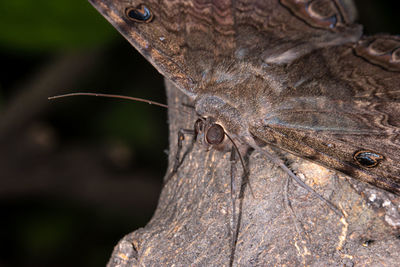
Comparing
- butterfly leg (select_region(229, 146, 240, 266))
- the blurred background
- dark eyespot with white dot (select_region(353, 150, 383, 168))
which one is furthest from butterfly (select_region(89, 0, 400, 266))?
the blurred background

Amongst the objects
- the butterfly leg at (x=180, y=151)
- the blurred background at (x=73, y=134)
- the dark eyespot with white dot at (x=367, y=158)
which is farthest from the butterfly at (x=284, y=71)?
the blurred background at (x=73, y=134)

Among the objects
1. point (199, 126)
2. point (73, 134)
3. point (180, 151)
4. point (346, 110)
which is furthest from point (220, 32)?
point (73, 134)

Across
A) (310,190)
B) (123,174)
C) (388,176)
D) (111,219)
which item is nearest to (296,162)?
(310,190)

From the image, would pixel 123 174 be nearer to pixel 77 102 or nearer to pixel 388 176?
pixel 77 102

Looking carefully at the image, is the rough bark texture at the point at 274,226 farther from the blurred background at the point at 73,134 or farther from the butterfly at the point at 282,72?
the blurred background at the point at 73,134

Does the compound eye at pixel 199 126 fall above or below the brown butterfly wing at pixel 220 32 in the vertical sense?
below

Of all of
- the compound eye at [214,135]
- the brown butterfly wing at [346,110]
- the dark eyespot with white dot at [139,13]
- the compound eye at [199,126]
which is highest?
the dark eyespot with white dot at [139,13]

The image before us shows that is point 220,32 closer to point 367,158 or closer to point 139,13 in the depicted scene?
point 139,13
